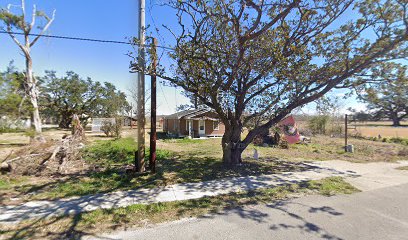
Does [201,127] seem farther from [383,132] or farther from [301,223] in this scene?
[383,132]

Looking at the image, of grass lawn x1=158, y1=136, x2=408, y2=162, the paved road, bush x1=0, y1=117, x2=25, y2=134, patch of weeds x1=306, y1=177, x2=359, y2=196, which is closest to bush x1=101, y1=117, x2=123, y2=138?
grass lawn x1=158, y1=136, x2=408, y2=162

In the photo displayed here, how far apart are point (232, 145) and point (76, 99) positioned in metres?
31.1

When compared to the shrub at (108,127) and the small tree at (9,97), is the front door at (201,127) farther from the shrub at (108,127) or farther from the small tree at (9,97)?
the small tree at (9,97)

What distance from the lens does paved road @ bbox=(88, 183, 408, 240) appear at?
324 centimetres

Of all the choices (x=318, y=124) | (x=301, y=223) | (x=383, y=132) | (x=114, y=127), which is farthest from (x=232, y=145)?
(x=383, y=132)

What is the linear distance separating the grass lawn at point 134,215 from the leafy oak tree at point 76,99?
27.6 meters

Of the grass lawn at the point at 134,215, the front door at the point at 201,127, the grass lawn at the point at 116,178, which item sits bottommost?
the grass lawn at the point at 134,215

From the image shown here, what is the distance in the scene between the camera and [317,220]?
12.3ft

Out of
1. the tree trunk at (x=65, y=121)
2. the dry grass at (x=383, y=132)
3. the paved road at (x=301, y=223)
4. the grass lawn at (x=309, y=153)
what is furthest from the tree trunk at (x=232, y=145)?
the tree trunk at (x=65, y=121)

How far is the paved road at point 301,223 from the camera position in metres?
3.24

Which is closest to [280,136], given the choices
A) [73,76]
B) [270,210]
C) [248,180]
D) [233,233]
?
[248,180]

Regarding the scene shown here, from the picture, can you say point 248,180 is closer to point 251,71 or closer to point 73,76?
point 251,71

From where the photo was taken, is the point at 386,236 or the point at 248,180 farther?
the point at 248,180

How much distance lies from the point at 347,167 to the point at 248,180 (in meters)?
4.75
